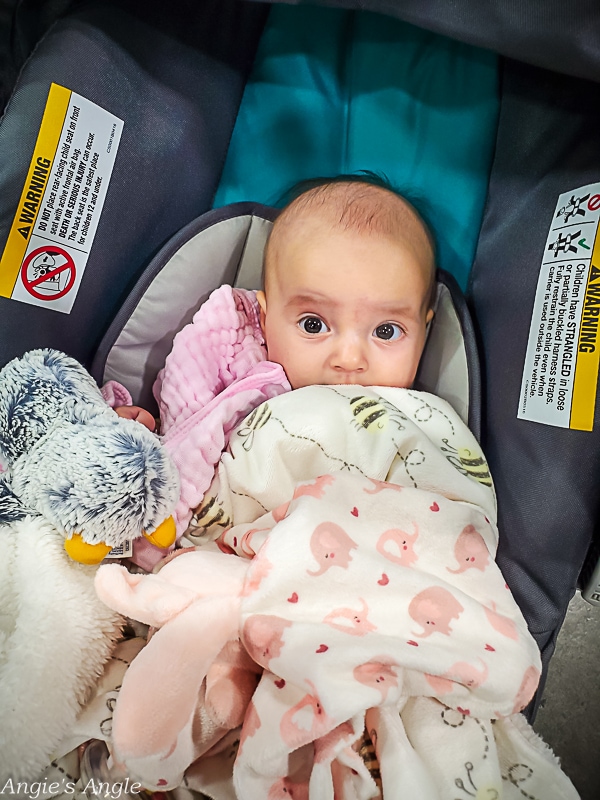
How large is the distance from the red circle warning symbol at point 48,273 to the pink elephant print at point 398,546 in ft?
1.73

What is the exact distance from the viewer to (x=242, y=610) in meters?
0.68

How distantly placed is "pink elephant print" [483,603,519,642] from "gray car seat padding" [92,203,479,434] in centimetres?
30

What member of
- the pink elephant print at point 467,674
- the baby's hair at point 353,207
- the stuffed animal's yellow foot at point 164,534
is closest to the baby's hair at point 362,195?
the baby's hair at point 353,207

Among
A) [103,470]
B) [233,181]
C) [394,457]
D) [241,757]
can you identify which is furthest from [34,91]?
[241,757]

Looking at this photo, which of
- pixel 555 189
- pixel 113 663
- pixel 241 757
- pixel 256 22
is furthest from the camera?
pixel 256 22

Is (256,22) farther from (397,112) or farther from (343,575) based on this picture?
(343,575)

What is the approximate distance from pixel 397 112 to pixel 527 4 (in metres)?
0.46

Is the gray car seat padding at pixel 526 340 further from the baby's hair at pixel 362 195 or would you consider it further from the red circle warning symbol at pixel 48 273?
the red circle warning symbol at pixel 48 273

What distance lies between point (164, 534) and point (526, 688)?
0.43 m

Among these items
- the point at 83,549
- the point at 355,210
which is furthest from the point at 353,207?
the point at 83,549

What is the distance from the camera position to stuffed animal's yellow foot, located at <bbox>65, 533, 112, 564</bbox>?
0.69 metres

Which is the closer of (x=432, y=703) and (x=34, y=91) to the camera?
(x=432, y=703)

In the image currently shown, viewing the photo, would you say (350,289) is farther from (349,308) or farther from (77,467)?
(77,467)

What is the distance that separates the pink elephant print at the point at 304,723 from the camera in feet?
2.03
